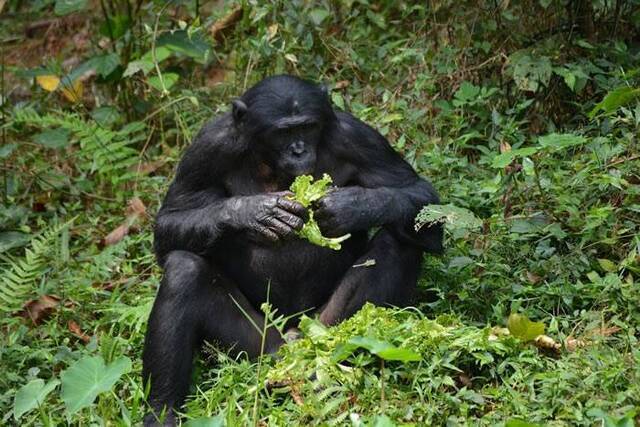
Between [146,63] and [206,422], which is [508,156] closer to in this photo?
[206,422]

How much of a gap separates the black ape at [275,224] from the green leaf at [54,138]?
330 centimetres

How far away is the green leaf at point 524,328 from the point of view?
6723 mm

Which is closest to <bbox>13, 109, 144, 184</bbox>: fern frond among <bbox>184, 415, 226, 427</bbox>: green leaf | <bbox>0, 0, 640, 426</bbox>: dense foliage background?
<bbox>0, 0, 640, 426</bbox>: dense foliage background

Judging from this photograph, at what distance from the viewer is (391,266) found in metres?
7.48

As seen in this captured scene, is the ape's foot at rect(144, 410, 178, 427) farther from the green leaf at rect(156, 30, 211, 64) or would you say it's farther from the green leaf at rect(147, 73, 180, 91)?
the green leaf at rect(156, 30, 211, 64)

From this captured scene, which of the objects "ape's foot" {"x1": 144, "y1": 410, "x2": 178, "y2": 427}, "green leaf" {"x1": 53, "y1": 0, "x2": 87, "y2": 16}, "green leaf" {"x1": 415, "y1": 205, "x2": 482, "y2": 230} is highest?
"green leaf" {"x1": 53, "y1": 0, "x2": 87, "y2": 16}

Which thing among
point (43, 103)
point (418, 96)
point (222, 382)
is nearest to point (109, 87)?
point (43, 103)

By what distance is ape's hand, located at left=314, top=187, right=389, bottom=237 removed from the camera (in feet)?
24.4

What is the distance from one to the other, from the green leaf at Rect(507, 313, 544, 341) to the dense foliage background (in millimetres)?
21

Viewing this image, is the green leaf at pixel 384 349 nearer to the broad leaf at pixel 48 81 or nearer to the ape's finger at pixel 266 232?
the ape's finger at pixel 266 232

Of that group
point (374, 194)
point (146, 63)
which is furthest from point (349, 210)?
point (146, 63)

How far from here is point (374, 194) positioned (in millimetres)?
7609

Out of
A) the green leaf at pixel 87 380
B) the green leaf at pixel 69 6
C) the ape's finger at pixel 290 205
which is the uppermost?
the green leaf at pixel 69 6

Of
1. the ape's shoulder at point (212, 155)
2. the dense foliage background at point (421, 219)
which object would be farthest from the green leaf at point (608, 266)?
the ape's shoulder at point (212, 155)
